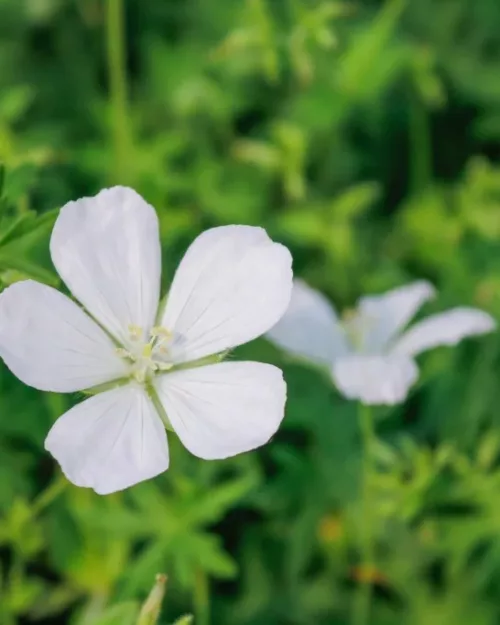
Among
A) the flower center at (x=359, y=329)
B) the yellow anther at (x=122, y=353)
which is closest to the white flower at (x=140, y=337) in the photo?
the yellow anther at (x=122, y=353)

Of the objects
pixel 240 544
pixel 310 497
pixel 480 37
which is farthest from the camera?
pixel 480 37

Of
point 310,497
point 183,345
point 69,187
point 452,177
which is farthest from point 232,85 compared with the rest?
point 183,345

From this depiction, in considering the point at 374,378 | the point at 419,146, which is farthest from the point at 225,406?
the point at 419,146

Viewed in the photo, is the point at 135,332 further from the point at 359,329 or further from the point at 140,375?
the point at 359,329

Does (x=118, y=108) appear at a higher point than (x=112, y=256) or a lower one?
lower

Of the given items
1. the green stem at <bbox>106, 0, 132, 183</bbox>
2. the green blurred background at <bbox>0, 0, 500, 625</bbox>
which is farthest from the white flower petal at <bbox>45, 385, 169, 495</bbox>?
the green stem at <bbox>106, 0, 132, 183</bbox>

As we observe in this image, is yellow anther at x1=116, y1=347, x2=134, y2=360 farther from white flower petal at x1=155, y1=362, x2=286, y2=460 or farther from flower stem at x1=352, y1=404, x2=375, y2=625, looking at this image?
flower stem at x1=352, y1=404, x2=375, y2=625

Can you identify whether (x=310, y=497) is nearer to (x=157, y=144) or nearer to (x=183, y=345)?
(x=183, y=345)
